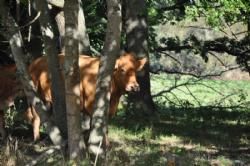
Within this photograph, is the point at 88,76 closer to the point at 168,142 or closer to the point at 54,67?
the point at 54,67

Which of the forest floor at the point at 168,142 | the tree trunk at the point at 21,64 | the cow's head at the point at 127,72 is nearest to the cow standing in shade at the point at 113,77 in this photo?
the cow's head at the point at 127,72

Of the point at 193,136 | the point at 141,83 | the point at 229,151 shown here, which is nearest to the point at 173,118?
the point at 141,83

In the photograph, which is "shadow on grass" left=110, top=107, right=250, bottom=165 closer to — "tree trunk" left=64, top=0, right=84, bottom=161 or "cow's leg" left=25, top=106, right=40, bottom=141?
"tree trunk" left=64, top=0, right=84, bottom=161

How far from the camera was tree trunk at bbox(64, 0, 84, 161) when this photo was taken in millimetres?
7078

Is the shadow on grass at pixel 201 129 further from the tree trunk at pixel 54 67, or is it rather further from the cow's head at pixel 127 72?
the tree trunk at pixel 54 67

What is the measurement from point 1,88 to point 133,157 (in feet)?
9.35

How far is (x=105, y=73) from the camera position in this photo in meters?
7.38

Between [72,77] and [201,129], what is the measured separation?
6.16 metres

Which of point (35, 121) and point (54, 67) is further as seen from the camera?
point (35, 121)

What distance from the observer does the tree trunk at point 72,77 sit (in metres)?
7.08

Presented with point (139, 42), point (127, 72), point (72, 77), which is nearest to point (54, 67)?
point (72, 77)

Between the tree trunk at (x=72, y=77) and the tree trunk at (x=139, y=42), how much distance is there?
7.39m

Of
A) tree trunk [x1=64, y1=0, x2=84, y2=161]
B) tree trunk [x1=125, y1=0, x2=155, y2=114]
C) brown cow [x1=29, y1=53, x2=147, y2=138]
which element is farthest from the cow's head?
tree trunk [x1=125, y1=0, x2=155, y2=114]

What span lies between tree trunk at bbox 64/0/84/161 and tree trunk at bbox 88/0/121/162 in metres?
0.21
